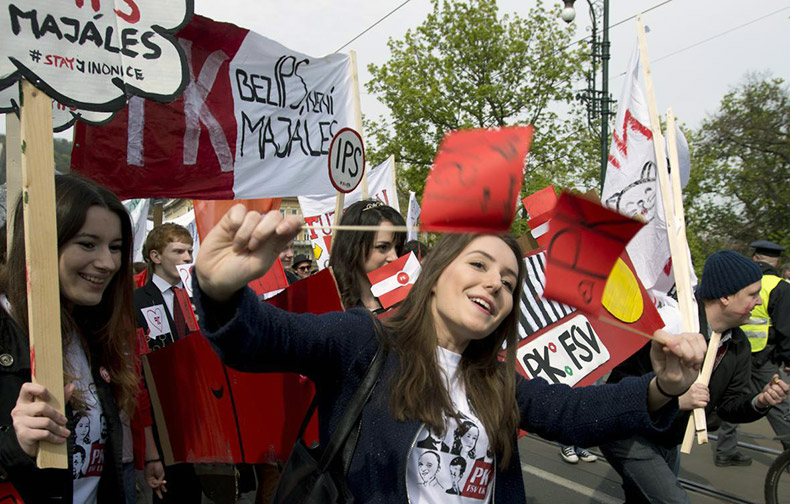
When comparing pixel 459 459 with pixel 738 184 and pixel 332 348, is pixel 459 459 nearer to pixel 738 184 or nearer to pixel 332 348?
pixel 332 348

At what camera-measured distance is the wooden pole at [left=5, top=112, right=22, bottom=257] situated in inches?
76.9

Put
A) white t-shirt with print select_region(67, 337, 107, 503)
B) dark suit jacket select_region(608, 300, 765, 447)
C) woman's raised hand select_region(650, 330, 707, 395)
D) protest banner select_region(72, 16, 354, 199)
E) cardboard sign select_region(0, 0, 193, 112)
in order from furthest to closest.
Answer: protest banner select_region(72, 16, 354, 199) < dark suit jacket select_region(608, 300, 765, 447) < cardboard sign select_region(0, 0, 193, 112) < white t-shirt with print select_region(67, 337, 107, 503) < woman's raised hand select_region(650, 330, 707, 395)

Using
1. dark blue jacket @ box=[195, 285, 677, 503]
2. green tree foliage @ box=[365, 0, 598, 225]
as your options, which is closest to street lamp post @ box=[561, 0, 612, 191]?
green tree foliage @ box=[365, 0, 598, 225]

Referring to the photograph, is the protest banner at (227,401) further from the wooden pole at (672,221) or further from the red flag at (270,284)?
the wooden pole at (672,221)

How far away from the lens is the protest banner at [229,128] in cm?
362

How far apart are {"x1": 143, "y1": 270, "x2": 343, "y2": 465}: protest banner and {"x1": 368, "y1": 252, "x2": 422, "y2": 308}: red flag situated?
2.98ft

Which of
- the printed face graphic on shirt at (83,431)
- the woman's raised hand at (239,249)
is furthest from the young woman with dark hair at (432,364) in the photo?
the printed face graphic on shirt at (83,431)

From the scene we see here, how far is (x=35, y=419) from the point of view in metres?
1.50

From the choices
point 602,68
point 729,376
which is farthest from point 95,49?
point 602,68

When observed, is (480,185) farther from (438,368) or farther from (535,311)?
(535,311)

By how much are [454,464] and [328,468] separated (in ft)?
1.11

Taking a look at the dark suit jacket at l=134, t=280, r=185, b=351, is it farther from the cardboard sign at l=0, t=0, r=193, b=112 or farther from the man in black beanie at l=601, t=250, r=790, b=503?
the man in black beanie at l=601, t=250, r=790, b=503

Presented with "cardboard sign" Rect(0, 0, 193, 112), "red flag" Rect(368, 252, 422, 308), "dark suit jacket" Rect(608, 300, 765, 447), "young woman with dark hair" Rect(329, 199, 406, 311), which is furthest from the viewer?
"red flag" Rect(368, 252, 422, 308)

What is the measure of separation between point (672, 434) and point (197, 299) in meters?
2.39
